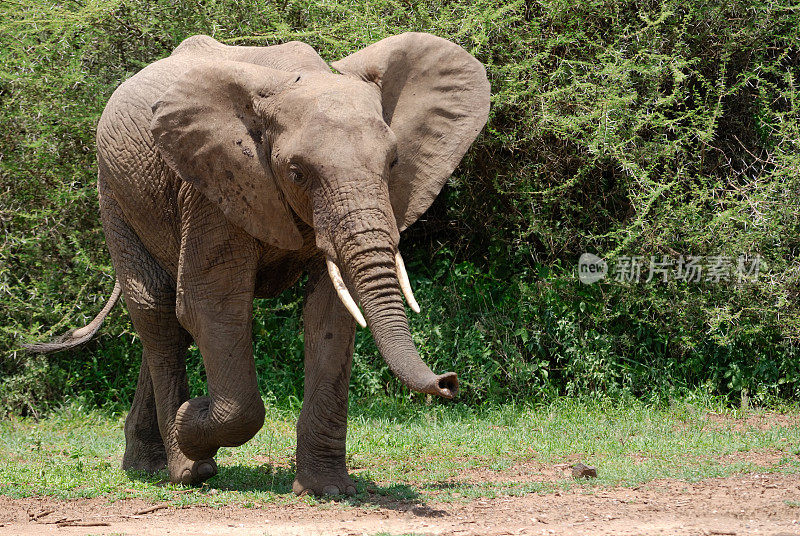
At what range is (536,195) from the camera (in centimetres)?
965

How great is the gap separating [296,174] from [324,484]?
189 centimetres

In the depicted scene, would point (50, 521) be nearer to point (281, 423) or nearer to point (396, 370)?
point (396, 370)

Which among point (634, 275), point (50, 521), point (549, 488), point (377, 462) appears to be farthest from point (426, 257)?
point (50, 521)

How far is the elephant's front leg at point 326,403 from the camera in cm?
599

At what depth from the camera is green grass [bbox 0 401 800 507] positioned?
20.6ft

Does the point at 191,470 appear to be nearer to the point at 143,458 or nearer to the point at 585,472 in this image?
the point at 143,458

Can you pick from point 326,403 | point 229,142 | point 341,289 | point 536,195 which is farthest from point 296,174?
point 536,195

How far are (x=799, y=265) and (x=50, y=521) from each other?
639cm

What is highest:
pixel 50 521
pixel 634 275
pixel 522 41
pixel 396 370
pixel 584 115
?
pixel 522 41

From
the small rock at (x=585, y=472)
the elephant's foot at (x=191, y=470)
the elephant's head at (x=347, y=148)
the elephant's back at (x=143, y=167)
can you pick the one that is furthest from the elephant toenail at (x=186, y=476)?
the small rock at (x=585, y=472)

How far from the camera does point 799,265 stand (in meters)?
8.77

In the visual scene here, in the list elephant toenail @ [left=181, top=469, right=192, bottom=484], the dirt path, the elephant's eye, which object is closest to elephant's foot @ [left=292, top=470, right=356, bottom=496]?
the dirt path

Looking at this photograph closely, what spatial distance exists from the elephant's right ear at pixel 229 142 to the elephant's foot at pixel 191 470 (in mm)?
1640

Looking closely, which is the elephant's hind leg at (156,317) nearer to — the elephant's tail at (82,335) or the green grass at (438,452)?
the green grass at (438,452)
